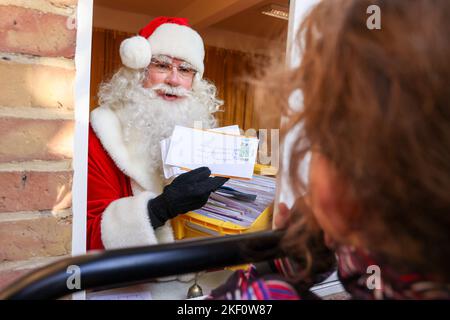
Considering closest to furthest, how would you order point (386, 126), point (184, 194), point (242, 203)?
1. point (386, 126)
2. point (184, 194)
3. point (242, 203)

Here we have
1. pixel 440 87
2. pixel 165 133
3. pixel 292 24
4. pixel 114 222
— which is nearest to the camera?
pixel 440 87

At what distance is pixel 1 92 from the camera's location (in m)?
0.58

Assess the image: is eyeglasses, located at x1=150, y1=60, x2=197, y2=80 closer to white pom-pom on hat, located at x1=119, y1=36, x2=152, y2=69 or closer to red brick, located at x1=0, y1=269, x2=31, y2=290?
white pom-pom on hat, located at x1=119, y1=36, x2=152, y2=69

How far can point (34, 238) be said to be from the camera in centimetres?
63

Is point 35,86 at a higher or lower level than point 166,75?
lower

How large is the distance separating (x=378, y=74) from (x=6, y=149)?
55 cm

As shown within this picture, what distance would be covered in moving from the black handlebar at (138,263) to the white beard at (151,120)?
860 millimetres

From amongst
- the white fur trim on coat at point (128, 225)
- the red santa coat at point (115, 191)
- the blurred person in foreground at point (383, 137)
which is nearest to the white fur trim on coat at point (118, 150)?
the red santa coat at point (115, 191)

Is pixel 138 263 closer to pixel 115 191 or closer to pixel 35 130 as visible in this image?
pixel 35 130

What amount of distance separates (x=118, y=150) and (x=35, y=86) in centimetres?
59

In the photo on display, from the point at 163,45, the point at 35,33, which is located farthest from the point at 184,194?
the point at 163,45

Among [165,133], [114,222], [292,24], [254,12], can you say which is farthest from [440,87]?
[254,12]
